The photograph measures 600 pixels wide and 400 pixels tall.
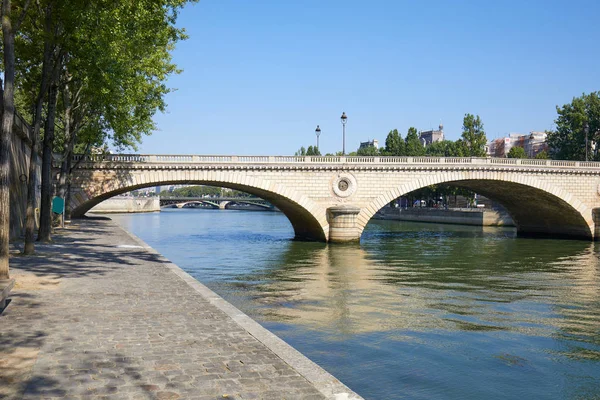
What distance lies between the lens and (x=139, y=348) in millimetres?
8180

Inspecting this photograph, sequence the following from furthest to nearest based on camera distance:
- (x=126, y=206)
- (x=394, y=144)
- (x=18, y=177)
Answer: (x=126, y=206), (x=394, y=144), (x=18, y=177)

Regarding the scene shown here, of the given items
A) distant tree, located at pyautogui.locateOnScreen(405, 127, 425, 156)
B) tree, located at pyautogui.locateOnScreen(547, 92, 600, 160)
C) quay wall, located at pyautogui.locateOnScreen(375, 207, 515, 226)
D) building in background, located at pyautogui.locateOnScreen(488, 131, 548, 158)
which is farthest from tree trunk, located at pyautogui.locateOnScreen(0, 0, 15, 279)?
building in background, located at pyautogui.locateOnScreen(488, 131, 548, 158)

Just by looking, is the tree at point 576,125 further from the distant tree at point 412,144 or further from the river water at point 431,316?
the river water at point 431,316

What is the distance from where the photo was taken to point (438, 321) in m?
14.9

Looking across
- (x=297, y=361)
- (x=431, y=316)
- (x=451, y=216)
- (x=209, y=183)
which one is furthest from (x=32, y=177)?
(x=451, y=216)

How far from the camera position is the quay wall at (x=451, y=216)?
6919 cm

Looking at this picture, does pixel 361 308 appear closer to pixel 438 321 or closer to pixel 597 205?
pixel 438 321

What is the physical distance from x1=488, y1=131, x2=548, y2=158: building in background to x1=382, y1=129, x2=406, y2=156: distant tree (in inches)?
2616

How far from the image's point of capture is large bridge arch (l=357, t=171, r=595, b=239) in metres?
42.6

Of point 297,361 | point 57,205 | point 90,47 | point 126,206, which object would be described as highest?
point 90,47

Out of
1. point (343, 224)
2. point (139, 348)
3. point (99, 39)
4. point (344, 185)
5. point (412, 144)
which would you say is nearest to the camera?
point (139, 348)

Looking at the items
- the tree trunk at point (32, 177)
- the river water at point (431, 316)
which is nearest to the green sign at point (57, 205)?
the river water at point (431, 316)

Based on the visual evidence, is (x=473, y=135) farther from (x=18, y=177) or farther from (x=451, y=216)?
(x=18, y=177)

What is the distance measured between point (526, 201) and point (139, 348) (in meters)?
49.3
